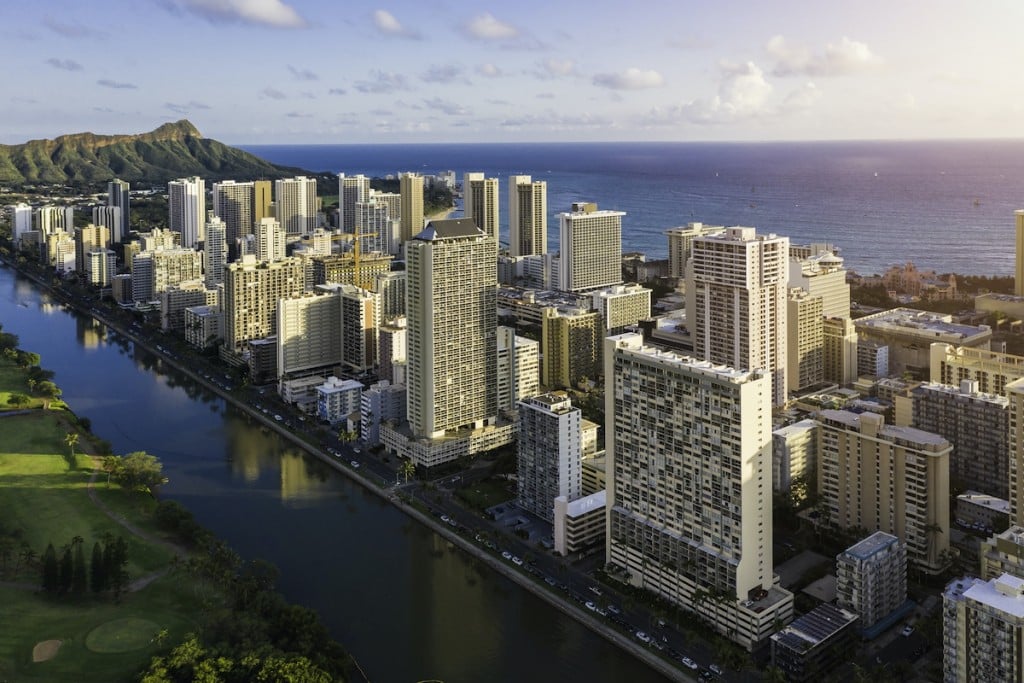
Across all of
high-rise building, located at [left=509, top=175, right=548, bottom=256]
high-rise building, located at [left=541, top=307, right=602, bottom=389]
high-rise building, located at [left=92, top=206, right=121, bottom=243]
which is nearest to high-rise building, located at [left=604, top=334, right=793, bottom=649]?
high-rise building, located at [left=541, top=307, right=602, bottom=389]

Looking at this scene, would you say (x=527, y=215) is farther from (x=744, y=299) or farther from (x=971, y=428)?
(x=971, y=428)

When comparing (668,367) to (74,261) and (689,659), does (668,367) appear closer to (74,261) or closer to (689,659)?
(689,659)

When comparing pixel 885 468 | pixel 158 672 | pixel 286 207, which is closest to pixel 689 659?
pixel 885 468

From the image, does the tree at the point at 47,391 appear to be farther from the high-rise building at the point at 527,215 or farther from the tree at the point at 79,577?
the high-rise building at the point at 527,215

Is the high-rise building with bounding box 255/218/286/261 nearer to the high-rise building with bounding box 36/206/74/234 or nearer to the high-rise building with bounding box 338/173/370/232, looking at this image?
→ the high-rise building with bounding box 338/173/370/232

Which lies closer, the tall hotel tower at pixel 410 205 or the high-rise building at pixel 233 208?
the tall hotel tower at pixel 410 205

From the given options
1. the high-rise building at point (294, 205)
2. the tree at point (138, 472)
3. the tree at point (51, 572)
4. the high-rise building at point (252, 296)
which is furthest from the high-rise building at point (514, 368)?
the high-rise building at point (294, 205)

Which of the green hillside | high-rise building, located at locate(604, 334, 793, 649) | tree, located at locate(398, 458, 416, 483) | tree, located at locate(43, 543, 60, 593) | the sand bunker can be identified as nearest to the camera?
the sand bunker
